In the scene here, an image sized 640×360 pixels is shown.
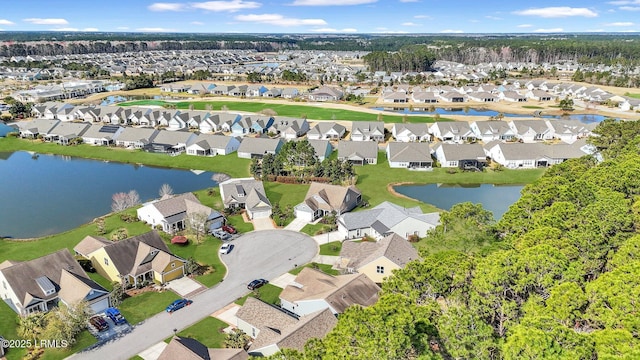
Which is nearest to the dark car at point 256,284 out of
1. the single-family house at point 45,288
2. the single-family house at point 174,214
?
the single-family house at point 45,288

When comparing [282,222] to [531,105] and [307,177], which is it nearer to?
[307,177]

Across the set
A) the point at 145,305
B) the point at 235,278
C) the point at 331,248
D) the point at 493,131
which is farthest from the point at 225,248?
the point at 493,131

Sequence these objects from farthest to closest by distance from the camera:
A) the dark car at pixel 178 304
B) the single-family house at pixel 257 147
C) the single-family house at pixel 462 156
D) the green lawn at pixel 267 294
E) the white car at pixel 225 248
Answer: the single-family house at pixel 257 147, the single-family house at pixel 462 156, the white car at pixel 225 248, the green lawn at pixel 267 294, the dark car at pixel 178 304

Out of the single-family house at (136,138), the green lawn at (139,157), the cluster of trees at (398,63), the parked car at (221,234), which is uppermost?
the cluster of trees at (398,63)

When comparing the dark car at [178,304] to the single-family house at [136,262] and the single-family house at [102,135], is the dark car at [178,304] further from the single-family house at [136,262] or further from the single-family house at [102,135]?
the single-family house at [102,135]

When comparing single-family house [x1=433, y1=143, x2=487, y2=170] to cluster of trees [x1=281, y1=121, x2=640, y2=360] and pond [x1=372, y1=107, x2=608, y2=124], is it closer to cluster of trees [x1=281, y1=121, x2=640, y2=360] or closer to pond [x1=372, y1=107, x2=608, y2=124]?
cluster of trees [x1=281, y1=121, x2=640, y2=360]

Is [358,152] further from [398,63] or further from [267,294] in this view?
[398,63]
